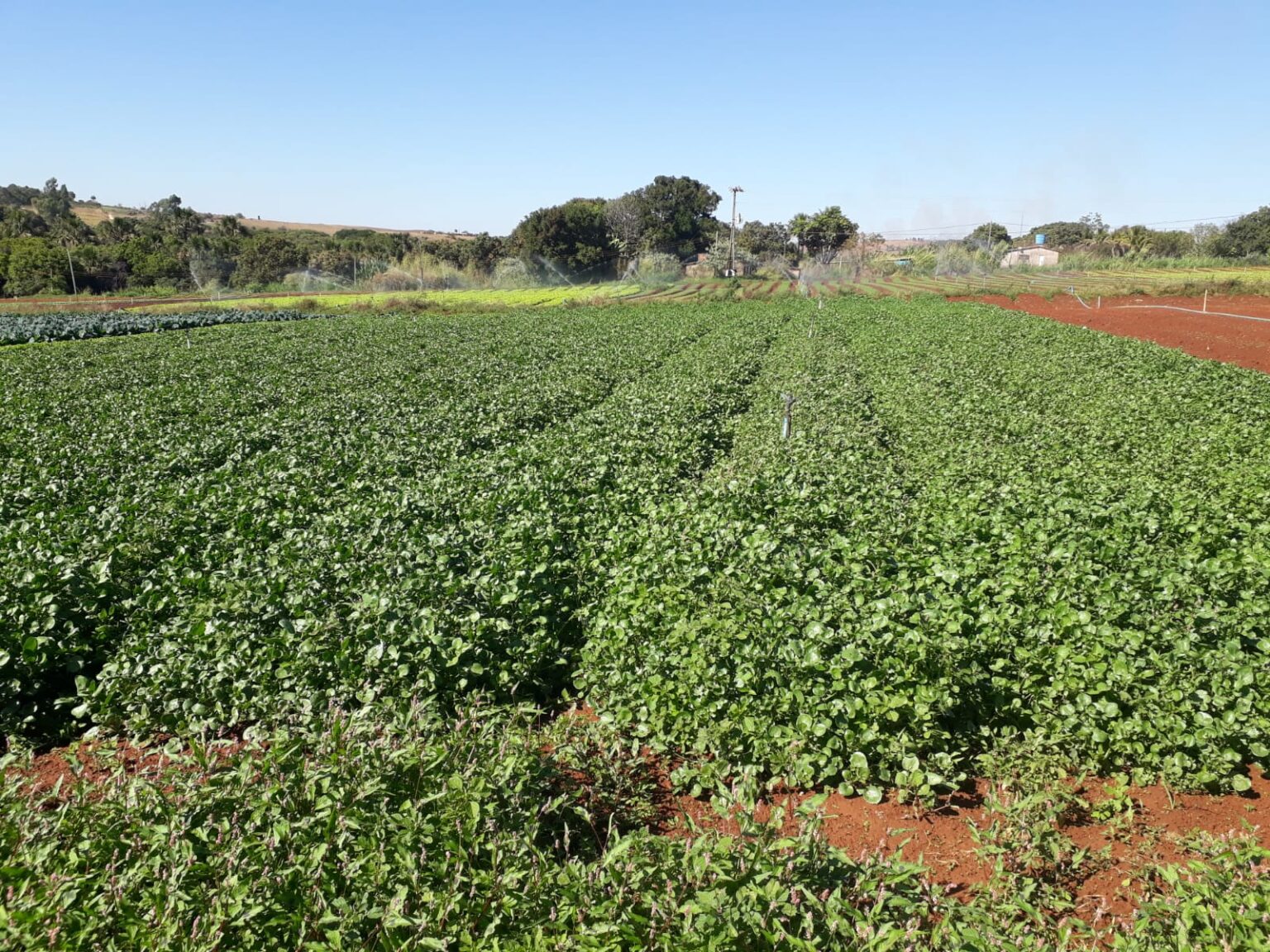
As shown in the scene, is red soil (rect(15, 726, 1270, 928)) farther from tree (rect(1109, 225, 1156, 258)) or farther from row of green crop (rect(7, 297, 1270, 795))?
tree (rect(1109, 225, 1156, 258))

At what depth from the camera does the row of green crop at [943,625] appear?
4586 millimetres

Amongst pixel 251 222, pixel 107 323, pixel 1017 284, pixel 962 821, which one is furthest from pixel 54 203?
pixel 962 821

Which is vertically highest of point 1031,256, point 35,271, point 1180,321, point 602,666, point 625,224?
point 625,224

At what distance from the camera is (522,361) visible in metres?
24.0

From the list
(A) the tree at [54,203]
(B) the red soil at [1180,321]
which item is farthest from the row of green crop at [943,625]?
(A) the tree at [54,203]

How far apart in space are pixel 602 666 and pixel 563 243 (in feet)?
285

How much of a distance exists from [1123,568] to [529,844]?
16.3ft

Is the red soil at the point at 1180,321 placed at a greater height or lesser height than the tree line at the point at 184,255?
lesser

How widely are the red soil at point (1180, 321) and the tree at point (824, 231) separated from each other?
51653 mm

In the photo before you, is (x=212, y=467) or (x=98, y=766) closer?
(x=98, y=766)

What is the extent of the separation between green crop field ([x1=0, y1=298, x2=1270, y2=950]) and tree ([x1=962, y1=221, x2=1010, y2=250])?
10156 centimetres

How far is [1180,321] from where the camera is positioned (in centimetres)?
3744

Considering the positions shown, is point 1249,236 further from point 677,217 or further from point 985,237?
point 677,217

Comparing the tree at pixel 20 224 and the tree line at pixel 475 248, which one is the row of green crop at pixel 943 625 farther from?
the tree at pixel 20 224
